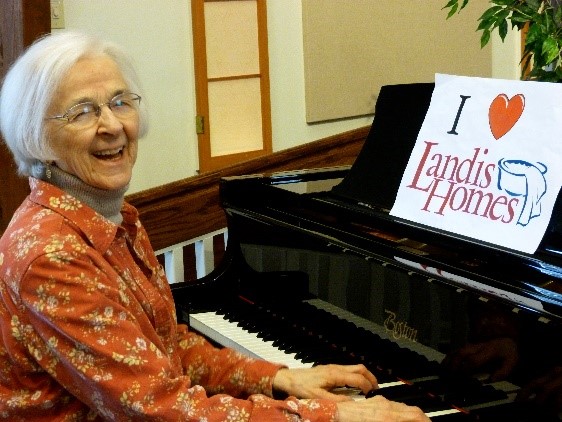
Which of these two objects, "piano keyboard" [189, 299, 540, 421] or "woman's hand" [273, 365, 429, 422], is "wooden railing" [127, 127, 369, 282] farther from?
"woman's hand" [273, 365, 429, 422]

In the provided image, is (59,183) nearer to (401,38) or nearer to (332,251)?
(332,251)

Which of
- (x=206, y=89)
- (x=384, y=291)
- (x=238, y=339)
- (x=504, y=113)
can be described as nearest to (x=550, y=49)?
(x=504, y=113)

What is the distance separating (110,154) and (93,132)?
6 cm

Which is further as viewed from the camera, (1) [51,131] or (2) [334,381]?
(2) [334,381]

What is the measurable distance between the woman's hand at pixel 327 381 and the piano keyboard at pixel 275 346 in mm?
44

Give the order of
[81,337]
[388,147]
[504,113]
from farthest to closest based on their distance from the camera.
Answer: [388,147]
[504,113]
[81,337]

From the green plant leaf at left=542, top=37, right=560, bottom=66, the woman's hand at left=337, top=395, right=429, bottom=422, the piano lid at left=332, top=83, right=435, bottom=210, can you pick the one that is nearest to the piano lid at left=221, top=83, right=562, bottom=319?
the piano lid at left=332, top=83, right=435, bottom=210

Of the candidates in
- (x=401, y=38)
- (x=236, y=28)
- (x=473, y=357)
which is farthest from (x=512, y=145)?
(x=401, y=38)

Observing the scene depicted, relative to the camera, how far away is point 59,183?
5.40 ft

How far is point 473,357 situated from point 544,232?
27 centimetres

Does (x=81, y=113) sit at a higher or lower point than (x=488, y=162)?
higher

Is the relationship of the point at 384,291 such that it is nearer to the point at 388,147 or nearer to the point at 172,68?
the point at 388,147

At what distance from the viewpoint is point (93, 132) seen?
5.36 feet

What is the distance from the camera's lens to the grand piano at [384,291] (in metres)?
1.69
